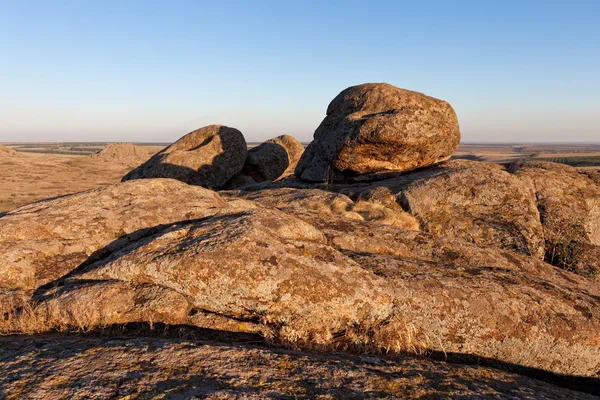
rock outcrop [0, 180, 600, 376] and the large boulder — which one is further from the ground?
the large boulder

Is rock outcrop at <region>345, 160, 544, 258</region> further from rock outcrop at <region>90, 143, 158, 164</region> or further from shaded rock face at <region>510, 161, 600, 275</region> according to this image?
rock outcrop at <region>90, 143, 158, 164</region>

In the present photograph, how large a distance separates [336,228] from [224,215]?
2.70 metres

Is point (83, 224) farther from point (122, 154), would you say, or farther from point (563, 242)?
point (122, 154)

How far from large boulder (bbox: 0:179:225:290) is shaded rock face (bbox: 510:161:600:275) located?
10.2m

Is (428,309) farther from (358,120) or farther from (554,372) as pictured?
(358,120)

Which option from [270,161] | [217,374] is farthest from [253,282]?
[270,161]

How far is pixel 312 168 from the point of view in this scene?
18.6 m

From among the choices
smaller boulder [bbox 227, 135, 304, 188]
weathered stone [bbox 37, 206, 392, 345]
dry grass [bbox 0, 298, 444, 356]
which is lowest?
dry grass [bbox 0, 298, 444, 356]

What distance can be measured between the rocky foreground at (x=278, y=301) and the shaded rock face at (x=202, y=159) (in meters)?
15.8

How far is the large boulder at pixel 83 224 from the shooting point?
6.36m

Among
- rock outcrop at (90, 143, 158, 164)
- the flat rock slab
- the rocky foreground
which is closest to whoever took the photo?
the flat rock slab

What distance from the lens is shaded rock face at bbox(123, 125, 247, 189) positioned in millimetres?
24252

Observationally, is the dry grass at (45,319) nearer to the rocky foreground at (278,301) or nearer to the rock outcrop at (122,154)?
the rocky foreground at (278,301)

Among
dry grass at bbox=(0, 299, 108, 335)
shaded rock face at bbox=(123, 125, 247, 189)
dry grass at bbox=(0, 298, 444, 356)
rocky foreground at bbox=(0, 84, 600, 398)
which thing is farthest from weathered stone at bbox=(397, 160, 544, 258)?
shaded rock face at bbox=(123, 125, 247, 189)
